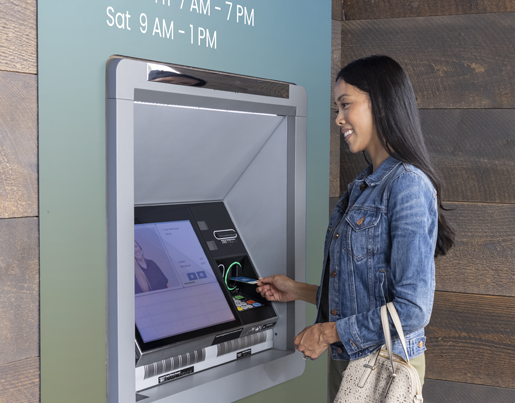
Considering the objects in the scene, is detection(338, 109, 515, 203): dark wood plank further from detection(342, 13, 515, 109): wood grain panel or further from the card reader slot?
the card reader slot

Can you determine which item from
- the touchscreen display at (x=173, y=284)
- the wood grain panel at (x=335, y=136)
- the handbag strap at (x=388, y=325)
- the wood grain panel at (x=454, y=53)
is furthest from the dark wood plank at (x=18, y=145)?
the wood grain panel at (x=454, y=53)

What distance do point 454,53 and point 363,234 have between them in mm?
1155

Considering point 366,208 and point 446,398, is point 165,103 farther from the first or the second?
point 446,398

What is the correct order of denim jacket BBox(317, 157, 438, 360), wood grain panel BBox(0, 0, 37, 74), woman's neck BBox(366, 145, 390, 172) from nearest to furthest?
wood grain panel BBox(0, 0, 37, 74) < denim jacket BBox(317, 157, 438, 360) < woman's neck BBox(366, 145, 390, 172)

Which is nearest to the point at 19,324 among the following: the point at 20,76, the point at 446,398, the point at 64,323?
the point at 64,323

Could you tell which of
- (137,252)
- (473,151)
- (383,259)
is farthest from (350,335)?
(473,151)

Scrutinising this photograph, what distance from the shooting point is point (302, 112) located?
2.06 meters

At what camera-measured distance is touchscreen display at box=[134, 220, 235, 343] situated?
1.70 meters

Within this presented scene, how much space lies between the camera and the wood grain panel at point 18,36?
4.13ft

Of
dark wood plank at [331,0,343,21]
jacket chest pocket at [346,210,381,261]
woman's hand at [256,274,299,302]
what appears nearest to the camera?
jacket chest pocket at [346,210,381,261]

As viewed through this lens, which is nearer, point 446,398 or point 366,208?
point 366,208

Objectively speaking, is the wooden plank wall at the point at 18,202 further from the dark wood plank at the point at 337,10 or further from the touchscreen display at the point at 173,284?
the dark wood plank at the point at 337,10

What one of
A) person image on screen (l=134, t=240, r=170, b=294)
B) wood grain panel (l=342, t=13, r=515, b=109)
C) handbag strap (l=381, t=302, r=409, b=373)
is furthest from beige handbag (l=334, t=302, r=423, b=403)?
wood grain panel (l=342, t=13, r=515, b=109)

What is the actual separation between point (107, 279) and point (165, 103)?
21.2 inches
